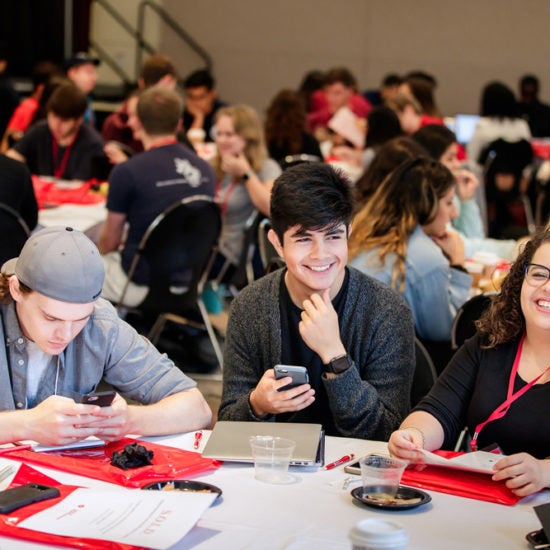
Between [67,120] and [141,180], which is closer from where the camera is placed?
[141,180]

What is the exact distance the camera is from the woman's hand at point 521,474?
2154 millimetres

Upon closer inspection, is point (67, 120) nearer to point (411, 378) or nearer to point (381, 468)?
point (411, 378)

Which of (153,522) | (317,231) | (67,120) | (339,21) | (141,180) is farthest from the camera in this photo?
(339,21)

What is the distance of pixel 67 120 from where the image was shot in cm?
675

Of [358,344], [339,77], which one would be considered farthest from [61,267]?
[339,77]

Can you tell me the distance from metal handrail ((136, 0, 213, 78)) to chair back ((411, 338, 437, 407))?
10.6m

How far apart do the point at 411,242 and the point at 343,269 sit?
38.8 inches

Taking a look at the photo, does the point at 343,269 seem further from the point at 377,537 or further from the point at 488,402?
the point at 377,537

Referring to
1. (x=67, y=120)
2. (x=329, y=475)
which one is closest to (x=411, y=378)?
(x=329, y=475)

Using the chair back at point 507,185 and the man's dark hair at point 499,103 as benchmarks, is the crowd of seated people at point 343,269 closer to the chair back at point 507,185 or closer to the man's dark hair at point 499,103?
the chair back at point 507,185

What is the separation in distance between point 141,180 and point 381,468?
3.42m

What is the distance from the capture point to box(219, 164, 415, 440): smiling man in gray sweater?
8.77 ft

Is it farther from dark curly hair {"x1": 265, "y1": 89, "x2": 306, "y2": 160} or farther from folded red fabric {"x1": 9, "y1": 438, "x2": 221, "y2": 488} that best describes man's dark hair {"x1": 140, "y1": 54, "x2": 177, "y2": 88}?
folded red fabric {"x1": 9, "y1": 438, "x2": 221, "y2": 488}

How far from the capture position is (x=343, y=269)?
9.32 ft
